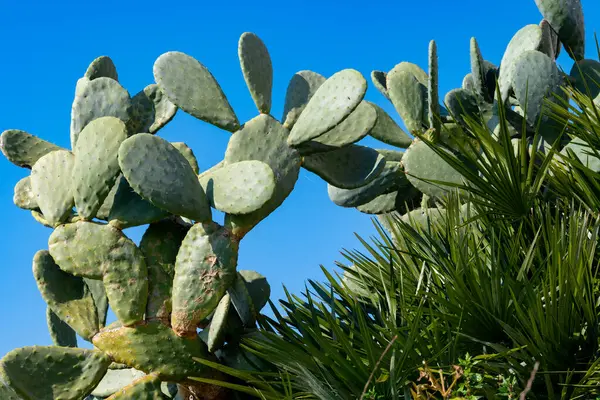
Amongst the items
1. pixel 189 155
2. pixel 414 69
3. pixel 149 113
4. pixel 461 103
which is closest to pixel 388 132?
pixel 461 103

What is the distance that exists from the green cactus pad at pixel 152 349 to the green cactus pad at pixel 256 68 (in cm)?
101

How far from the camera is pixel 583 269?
2824mm

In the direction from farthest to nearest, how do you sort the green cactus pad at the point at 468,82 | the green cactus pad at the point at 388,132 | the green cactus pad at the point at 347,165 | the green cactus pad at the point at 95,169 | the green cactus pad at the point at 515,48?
the green cactus pad at the point at 468,82, the green cactus pad at the point at 388,132, the green cactus pad at the point at 515,48, the green cactus pad at the point at 347,165, the green cactus pad at the point at 95,169

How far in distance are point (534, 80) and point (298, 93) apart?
45.1 inches

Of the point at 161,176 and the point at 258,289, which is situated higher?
the point at 161,176

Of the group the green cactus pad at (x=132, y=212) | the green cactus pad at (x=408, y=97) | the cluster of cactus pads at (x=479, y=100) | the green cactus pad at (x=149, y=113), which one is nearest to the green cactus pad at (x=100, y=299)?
the green cactus pad at (x=132, y=212)

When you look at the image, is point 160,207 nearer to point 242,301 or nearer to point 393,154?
point 242,301

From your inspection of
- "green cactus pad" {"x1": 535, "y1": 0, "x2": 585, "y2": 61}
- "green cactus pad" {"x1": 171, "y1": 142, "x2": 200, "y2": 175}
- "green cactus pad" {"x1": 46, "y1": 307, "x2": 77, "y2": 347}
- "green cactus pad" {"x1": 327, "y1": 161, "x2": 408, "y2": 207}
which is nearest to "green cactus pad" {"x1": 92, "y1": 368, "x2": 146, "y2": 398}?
"green cactus pad" {"x1": 46, "y1": 307, "x2": 77, "y2": 347}

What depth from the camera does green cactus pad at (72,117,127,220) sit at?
3.18 meters

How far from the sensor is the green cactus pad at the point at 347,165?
371 cm

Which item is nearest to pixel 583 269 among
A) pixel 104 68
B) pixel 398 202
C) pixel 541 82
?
pixel 541 82

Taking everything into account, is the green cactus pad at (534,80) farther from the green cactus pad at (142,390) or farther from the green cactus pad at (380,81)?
the green cactus pad at (142,390)

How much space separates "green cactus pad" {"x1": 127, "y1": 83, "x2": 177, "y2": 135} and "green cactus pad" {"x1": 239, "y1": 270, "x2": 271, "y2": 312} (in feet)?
2.43

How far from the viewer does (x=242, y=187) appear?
317 centimetres
